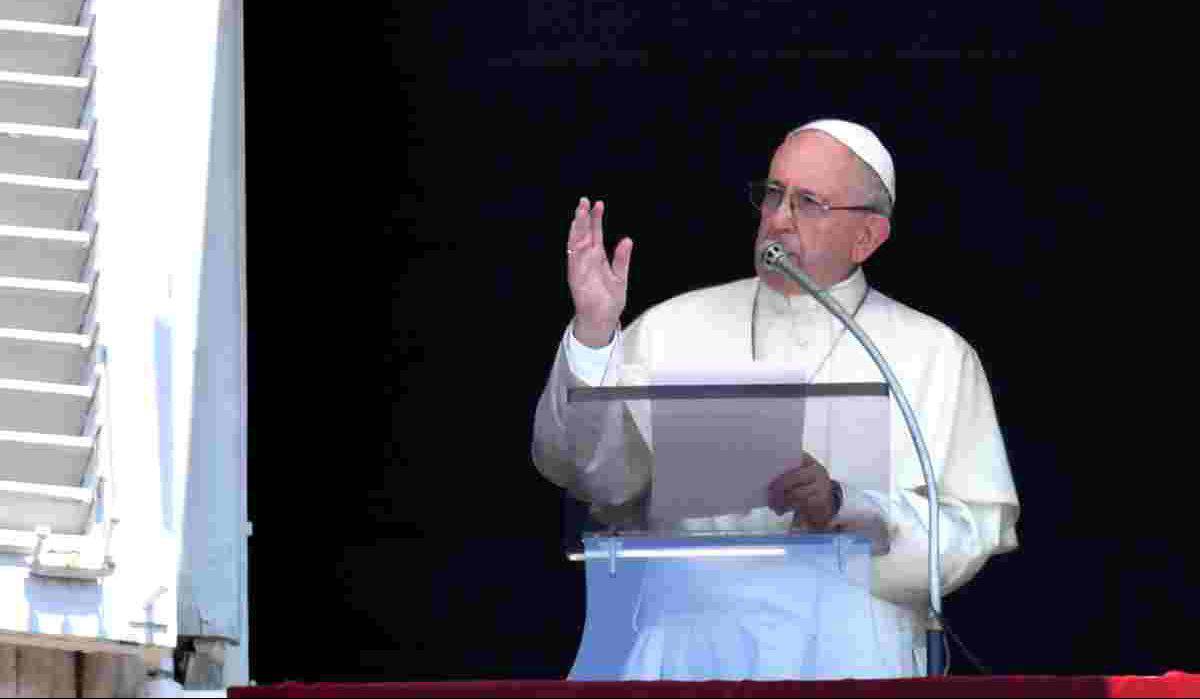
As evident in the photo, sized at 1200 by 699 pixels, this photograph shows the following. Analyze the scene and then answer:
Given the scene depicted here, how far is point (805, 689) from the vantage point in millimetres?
6645

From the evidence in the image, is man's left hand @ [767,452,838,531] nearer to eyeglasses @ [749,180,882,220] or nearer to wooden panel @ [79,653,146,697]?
wooden panel @ [79,653,146,697]

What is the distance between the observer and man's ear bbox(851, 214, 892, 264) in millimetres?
9016

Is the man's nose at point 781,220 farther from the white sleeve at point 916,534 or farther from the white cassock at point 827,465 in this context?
the white sleeve at point 916,534

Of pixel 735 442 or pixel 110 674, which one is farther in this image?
pixel 110 674

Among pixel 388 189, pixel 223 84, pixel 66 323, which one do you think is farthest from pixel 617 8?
pixel 66 323

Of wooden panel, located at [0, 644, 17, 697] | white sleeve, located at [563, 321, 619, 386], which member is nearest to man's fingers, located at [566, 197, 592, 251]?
white sleeve, located at [563, 321, 619, 386]

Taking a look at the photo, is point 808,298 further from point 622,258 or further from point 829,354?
point 622,258

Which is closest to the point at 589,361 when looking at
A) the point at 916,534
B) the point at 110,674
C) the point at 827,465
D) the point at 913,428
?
the point at 916,534

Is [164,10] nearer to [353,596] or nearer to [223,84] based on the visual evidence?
[223,84]

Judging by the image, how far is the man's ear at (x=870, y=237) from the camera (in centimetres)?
902

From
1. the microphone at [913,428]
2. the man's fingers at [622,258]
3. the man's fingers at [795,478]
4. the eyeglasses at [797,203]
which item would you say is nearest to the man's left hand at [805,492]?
the man's fingers at [795,478]

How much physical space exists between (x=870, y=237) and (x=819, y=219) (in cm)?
30

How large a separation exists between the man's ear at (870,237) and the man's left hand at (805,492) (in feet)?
5.25

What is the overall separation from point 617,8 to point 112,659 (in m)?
2.61
